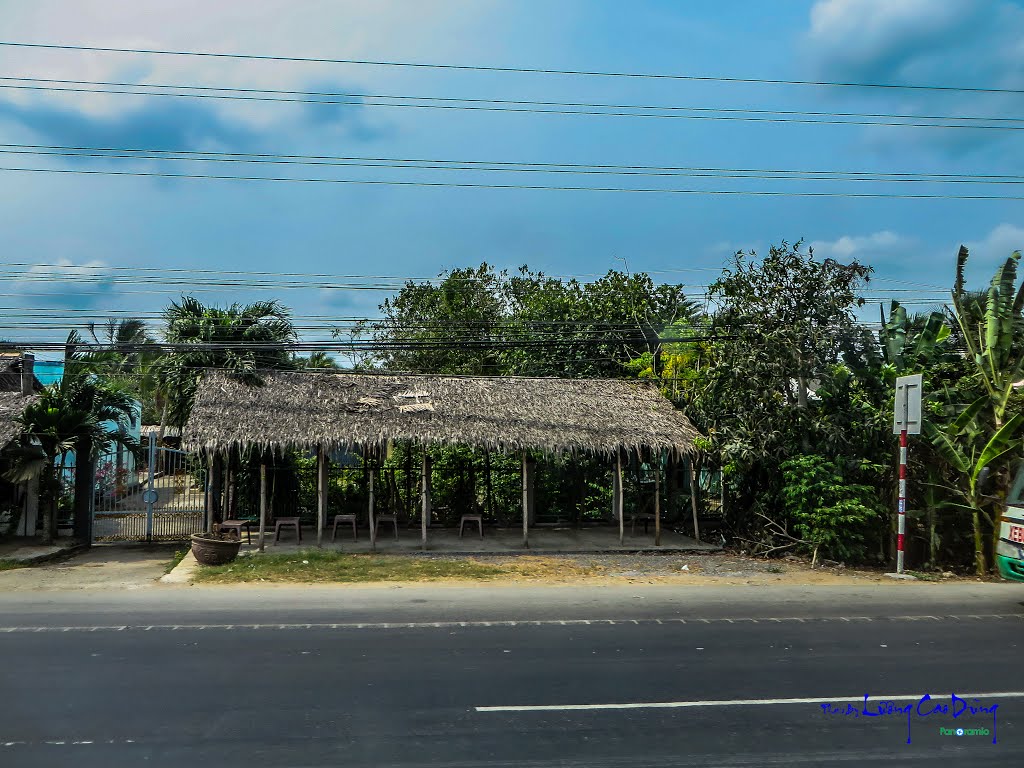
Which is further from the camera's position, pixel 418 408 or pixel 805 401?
pixel 418 408

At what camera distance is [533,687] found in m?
6.71

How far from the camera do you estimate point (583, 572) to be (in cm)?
1426

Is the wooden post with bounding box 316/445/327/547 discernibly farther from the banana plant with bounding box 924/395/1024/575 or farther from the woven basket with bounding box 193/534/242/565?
the banana plant with bounding box 924/395/1024/575

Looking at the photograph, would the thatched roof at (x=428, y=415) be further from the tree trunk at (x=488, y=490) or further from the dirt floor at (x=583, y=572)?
the tree trunk at (x=488, y=490)

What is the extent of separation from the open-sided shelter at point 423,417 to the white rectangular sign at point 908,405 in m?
4.61

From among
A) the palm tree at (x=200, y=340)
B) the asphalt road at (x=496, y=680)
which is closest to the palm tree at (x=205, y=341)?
the palm tree at (x=200, y=340)

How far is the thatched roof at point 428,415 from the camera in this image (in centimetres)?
1634

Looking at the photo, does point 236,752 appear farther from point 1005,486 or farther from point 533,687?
point 1005,486

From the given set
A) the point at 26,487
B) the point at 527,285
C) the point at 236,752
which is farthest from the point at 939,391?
the point at 527,285

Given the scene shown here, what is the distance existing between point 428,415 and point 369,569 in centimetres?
429

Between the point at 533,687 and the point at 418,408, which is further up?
the point at 418,408

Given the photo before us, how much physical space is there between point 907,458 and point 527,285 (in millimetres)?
21248

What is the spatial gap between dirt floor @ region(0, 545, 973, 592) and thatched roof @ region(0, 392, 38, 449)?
2713mm

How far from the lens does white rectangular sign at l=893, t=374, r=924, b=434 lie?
44.3ft
